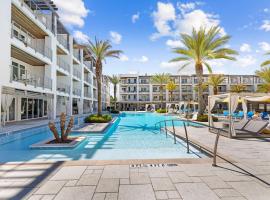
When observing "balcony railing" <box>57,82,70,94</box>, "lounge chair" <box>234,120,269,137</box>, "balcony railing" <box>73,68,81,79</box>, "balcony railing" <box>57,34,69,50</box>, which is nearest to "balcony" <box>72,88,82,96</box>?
"balcony railing" <box>73,68,81,79</box>

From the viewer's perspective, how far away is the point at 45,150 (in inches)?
341

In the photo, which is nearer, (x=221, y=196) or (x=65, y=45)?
(x=221, y=196)

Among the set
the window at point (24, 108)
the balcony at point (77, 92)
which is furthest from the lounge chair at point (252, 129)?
the balcony at point (77, 92)

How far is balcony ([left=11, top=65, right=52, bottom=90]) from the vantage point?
17372 mm

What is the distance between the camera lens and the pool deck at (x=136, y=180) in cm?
396

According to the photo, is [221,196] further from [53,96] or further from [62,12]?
[62,12]

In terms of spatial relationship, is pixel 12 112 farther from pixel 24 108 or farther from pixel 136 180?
pixel 136 180

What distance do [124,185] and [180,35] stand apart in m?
21.5

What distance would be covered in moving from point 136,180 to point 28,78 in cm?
1776

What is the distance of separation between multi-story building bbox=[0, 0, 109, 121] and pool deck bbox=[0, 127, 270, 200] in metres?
11.9

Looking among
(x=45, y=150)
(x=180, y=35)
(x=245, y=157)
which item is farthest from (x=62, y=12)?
(x=245, y=157)

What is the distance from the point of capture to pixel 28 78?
61.4 feet

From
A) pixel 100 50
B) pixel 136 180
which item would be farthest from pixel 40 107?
pixel 136 180

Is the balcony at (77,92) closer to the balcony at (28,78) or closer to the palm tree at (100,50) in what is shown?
the balcony at (28,78)
